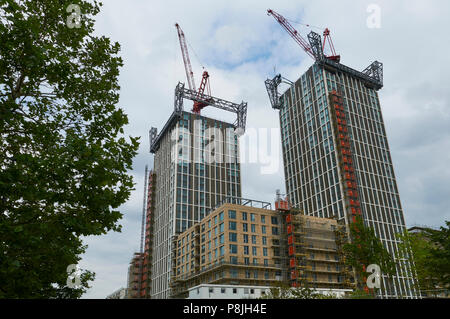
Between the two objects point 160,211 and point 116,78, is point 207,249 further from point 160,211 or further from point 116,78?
point 116,78

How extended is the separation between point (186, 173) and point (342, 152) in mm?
56277

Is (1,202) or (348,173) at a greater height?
(348,173)

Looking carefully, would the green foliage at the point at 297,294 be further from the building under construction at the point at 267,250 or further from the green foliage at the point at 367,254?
the building under construction at the point at 267,250

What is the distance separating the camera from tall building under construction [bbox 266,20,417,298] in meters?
107

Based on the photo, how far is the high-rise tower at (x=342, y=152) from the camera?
10706 cm

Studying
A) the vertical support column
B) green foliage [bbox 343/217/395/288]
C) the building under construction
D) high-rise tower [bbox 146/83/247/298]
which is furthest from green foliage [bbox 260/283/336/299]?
high-rise tower [bbox 146/83/247/298]

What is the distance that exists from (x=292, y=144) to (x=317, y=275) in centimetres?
5929

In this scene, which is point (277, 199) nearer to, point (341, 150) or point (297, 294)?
point (341, 150)

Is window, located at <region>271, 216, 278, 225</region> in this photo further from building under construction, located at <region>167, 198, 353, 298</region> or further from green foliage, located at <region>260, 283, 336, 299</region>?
green foliage, located at <region>260, 283, 336, 299</region>

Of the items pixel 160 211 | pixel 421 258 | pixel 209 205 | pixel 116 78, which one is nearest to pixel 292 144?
pixel 209 205

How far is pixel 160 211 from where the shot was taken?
449 feet

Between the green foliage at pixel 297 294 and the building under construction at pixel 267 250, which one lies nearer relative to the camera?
the green foliage at pixel 297 294

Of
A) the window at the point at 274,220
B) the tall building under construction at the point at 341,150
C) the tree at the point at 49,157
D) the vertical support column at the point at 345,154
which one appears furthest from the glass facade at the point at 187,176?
the tree at the point at 49,157

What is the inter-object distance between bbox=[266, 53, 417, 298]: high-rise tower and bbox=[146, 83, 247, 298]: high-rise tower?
2331 cm
